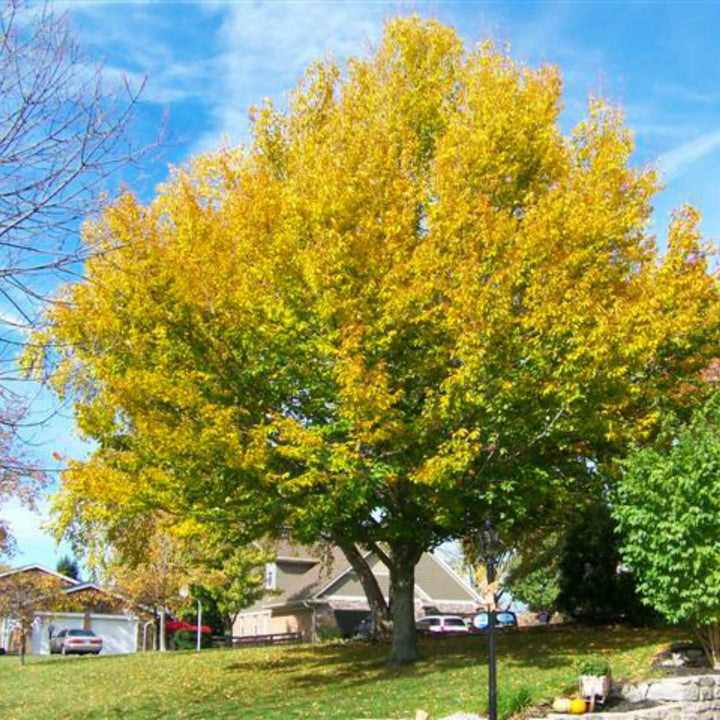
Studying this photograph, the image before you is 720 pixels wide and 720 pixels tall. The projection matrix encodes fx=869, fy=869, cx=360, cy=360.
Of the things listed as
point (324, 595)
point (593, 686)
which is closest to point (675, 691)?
point (593, 686)

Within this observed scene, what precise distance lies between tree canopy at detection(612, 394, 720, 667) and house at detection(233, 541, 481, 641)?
2477 centimetres

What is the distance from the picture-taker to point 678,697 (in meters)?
11.0

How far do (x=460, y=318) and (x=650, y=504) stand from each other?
151 inches

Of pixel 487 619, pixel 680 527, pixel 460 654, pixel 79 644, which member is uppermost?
pixel 680 527

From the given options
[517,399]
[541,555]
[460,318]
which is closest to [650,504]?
[517,399]

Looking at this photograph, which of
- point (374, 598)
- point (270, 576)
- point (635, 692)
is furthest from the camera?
point (270, 576)

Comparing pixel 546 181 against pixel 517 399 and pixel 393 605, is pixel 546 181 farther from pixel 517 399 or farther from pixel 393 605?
pixel 393 605

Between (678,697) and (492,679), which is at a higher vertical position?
(492,679)

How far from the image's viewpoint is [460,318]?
13.2 m

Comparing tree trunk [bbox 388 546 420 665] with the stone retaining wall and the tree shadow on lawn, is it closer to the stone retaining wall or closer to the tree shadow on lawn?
the tree shadow on lawn

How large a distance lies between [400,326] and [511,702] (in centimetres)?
588

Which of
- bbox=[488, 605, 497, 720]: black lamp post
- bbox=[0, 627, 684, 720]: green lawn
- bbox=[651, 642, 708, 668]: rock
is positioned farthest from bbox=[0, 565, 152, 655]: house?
bbox=[488, 605, 497, 720]: black lamp post

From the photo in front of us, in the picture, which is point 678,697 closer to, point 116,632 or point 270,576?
point 270,576

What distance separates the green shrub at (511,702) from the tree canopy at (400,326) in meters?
3.32
